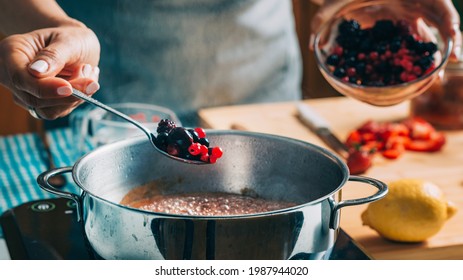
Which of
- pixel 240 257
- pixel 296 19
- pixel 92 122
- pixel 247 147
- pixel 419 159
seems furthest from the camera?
pixel 296 19

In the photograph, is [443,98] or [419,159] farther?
[443,98]

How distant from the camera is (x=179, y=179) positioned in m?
0.86

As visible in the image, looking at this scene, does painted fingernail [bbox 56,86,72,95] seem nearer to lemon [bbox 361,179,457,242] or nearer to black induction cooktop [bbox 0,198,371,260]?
black induction cooktop [bbox 0,198,371,260]

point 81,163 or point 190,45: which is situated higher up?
point 81,163

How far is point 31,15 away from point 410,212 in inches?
22.8

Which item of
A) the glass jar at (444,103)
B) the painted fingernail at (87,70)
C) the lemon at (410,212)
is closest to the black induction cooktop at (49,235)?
the lemon at (410,212)

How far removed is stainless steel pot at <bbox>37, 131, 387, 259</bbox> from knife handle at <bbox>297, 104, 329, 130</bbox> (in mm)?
483

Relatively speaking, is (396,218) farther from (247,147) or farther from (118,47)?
(118,47)

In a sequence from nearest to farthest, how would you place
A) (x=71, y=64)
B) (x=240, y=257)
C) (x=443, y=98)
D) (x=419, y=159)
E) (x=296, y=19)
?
(x=240, y=257) < (x=71, y=64) < (x=419, y=159) < (x=443, y=98) < (x=296, y=19)

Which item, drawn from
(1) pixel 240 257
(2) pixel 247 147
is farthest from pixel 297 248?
(2) pixel 247 147

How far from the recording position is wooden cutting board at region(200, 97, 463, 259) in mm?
906

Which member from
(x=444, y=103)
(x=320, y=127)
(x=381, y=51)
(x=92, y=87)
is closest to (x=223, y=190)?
(x=92, y=87)

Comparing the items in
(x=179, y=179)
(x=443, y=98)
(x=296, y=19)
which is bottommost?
(x=296, y=19)

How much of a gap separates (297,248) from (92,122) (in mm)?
511
